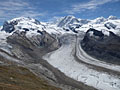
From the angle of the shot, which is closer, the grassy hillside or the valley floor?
the grassy hillside

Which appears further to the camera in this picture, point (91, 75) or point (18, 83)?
point (91, 75)

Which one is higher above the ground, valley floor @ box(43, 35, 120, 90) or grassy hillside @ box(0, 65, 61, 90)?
valley floor @ box(43, 35, 120, 90)

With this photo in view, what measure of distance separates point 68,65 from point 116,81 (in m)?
43.5

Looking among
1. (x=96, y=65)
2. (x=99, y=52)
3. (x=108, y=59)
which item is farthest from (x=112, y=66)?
(x=99, y=52)

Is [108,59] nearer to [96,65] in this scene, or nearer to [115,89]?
Answer: [96,65]

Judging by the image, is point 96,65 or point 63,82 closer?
point 63,82

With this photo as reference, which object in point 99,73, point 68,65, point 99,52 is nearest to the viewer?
point 99,73

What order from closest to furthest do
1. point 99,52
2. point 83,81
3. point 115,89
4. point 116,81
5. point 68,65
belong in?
1. point 115,89
2. point 116,81
3. point 83,81
4. point 68,65
5. point 99,52

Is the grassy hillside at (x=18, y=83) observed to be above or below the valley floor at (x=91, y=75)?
below

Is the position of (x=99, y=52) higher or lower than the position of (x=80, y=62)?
higher

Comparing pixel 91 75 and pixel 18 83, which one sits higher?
pixel 91 75

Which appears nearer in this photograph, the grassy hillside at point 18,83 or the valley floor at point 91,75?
the grassy hillside at point 18,83

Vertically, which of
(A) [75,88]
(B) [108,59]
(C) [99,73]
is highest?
(B) [108,59]

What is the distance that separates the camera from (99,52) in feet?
507
